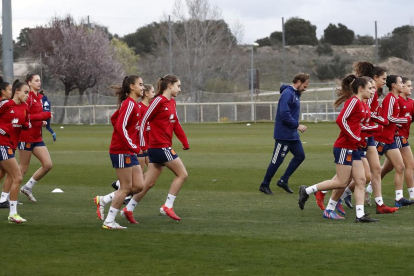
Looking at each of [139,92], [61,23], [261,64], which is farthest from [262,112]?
[139,92]

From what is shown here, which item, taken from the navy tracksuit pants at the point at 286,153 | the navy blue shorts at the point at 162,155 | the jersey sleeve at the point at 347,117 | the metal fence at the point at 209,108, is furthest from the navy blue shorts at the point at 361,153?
the metal fence at the point at 209,108

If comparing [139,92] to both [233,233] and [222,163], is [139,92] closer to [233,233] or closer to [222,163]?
[233,233]

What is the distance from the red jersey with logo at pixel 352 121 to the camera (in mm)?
10609

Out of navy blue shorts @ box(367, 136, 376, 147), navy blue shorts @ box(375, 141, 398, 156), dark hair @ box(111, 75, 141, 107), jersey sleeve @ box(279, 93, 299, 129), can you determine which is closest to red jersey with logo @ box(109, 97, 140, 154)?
dark hair @ box(111, 75, 141, 107)

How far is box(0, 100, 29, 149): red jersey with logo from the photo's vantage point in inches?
450

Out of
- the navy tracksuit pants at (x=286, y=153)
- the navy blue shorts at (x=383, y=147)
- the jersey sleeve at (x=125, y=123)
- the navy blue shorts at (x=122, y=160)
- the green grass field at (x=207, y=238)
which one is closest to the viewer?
the green grass field at (x=207, y=238)

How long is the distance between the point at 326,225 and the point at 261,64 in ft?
293

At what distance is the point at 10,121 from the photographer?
11555 millimetres

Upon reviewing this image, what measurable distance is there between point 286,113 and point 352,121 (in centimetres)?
416

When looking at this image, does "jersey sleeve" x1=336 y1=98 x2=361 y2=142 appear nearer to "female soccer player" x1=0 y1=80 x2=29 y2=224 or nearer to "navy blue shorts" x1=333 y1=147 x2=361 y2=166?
"navy blue shorts" x1=333 y1=147 x2=361 y2=166

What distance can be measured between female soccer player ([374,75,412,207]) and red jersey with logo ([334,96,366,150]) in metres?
1.67

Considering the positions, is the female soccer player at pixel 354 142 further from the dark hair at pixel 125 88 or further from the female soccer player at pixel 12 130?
the female soccer player at pixel 12 130

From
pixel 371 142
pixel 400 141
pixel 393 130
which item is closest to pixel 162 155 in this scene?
pixel 371 142

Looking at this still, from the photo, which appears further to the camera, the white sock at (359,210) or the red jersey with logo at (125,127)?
the white sock at (359,210)
